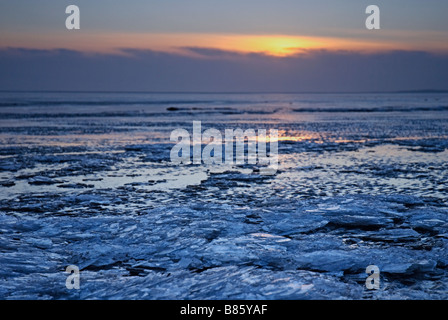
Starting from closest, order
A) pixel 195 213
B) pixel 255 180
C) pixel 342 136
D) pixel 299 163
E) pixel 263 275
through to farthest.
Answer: pixel 263 275, pixel 195 213, pixel 255 180, pixel 299 163, pixel 342 136

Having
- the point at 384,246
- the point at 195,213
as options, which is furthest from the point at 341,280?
the point at 195,213

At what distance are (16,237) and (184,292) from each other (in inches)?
107

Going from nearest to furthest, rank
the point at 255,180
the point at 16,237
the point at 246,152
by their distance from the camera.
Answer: the point at 16,237
the point at 255,180
the point at 246,152

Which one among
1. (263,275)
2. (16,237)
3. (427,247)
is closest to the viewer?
(263,275)

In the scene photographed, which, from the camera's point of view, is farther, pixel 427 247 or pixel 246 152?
pixel 246 152

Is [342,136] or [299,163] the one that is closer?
[299,163]

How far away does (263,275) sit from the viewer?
4172 mm

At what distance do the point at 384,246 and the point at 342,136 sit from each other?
548 inches

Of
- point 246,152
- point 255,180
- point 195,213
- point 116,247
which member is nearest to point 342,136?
point 246,152

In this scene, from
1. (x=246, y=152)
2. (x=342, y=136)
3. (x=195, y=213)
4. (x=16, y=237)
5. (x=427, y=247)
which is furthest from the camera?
(x=342, y=136)

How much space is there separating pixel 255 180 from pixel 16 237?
5.12 metres

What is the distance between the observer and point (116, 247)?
5.10 metres
